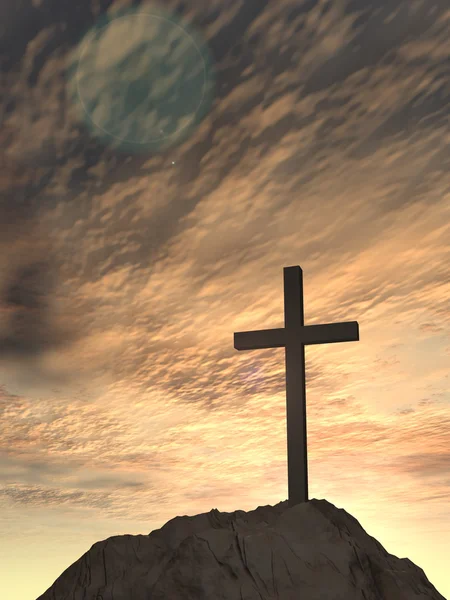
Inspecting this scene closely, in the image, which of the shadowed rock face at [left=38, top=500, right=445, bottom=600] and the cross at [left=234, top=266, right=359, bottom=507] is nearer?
the shadowed rock face at [left=38, top=500, right=445, bottom=600]

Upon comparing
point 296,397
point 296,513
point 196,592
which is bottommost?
point 196,592

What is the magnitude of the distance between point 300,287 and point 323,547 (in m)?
4.60

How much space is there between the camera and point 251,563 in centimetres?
1119

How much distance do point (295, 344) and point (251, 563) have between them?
390cm

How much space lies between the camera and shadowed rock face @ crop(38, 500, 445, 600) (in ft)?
35.8

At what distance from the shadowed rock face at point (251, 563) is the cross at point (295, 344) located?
2.12 ft

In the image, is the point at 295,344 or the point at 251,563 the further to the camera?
the point at 295,344

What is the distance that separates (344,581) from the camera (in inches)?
424

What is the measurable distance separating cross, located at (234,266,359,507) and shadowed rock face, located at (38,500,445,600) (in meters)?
0.65

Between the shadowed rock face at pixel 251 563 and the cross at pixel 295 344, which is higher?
the cross at pixel 295 344

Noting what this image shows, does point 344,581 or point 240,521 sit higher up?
point 240,521

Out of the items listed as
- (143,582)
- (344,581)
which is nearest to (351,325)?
(344,581)

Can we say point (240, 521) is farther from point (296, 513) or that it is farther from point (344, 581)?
point (344, 581)

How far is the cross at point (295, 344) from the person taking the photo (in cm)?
1279
